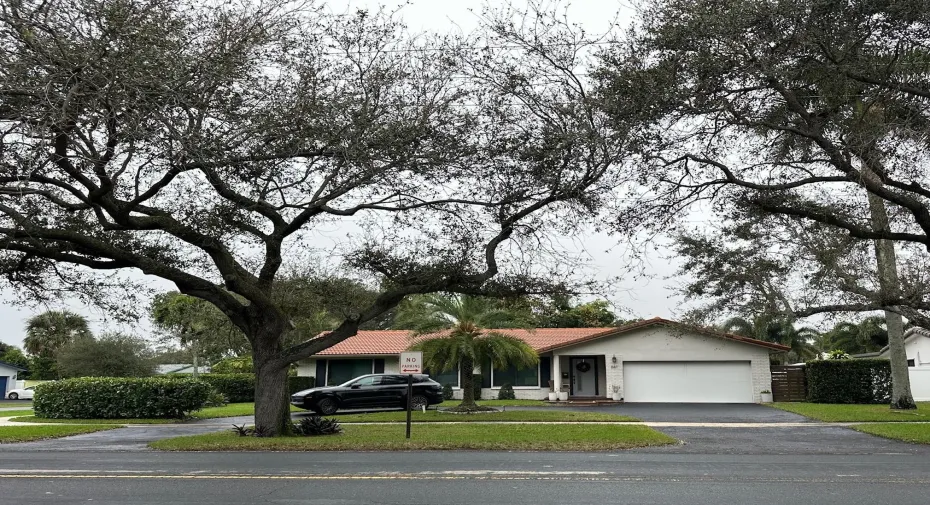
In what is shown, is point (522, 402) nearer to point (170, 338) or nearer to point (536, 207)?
point (536, 207)

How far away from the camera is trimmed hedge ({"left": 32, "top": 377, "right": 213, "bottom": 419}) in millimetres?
25375

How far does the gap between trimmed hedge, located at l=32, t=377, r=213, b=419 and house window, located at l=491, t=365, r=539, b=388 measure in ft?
48.9

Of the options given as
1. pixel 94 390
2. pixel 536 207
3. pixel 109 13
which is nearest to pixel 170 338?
pixel 94 390

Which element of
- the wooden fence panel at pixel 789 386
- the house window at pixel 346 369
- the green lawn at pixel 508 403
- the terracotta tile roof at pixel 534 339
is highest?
the terracotta tile roof at pixel 534 339

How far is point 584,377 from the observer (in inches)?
1401

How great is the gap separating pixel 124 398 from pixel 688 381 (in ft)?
75.4

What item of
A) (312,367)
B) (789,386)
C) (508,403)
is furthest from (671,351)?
(312,367)

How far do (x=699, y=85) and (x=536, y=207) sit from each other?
405 cm

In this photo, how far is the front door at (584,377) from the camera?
35469mm

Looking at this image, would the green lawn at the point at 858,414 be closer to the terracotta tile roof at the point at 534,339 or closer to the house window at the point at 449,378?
the terracotta tile roof at the point at 534,339

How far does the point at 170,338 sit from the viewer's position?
4912 centimetres

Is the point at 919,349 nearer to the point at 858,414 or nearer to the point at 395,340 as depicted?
the point at 858,414

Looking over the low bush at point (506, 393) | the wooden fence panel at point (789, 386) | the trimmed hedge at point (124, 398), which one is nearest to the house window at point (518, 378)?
the low bush at point (506, 393)

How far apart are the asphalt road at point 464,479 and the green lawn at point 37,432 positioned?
558 centimetres
